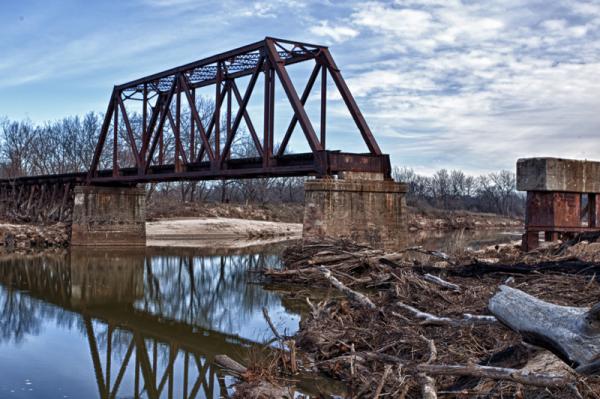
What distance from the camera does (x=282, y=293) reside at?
16.4 metres

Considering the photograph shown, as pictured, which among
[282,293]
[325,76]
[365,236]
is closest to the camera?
[282,293]

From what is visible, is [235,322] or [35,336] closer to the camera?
[35,336]

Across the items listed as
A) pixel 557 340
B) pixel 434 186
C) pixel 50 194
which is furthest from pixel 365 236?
pixel 434 186

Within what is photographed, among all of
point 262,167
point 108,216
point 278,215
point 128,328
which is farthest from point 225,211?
point 128,328

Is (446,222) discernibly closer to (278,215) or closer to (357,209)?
(278,215)

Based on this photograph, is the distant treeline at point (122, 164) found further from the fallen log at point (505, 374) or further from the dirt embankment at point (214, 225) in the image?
the fallen log at point (505, 374)

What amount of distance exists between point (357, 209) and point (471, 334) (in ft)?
44.8

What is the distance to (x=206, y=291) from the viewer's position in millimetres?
19219

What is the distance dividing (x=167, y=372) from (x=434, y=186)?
13538 cm

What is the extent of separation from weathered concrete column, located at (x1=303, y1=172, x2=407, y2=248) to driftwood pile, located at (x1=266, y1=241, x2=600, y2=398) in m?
5.74

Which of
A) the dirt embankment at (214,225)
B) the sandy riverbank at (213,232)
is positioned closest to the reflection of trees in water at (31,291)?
the dirt embankment at (214,225)

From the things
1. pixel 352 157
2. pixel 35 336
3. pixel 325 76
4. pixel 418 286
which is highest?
pixel 325 76

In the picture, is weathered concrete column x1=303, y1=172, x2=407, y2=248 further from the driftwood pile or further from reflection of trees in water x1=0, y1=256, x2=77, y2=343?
reflection of trees in water x1=0, y1=256, x2=77, y2=343

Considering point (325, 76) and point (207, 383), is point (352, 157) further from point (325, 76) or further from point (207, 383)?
A: point (207, 383)
